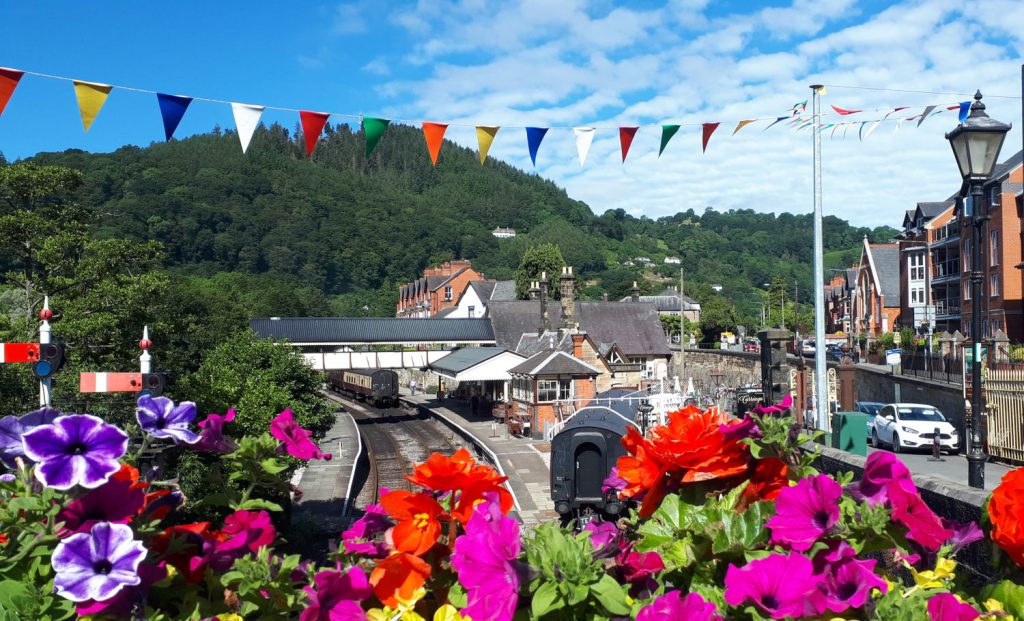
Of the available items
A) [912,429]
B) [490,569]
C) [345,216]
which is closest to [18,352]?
[490,569]

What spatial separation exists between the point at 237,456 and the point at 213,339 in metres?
47.2

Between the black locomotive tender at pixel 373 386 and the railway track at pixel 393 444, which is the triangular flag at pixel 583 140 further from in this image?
the black locomotive tender at pixel 373 386

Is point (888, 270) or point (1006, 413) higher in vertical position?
point (888, 270)

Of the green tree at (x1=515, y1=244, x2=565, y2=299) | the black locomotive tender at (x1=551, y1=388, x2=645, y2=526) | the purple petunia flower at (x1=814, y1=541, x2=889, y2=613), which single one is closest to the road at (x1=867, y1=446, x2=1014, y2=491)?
the black locomotive tender at (x1=551, y1=388, x2=645, y2=526)

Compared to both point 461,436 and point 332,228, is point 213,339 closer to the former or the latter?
point 461,436

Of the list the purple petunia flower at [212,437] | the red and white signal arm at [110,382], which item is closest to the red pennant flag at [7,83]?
the red and white signal arm at [110,382]

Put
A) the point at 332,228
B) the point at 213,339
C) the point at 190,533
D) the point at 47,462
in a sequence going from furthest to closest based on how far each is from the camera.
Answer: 1. the point at 332,228
2. the point at 213,339
3. the point at 190,533
4. the point at 47,462

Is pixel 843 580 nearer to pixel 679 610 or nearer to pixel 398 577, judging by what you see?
pixel 679 610

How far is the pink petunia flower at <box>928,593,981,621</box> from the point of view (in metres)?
1.60

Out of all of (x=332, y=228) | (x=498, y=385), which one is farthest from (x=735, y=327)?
(x=332, y=228)

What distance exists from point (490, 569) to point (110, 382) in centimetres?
545

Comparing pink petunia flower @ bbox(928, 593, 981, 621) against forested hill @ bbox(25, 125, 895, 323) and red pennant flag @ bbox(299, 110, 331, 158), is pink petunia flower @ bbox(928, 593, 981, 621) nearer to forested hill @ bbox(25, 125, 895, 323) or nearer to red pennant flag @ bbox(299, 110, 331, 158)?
red pennant flag @ bbox(299, 110, 331, 158)

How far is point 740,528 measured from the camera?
1.86 meters

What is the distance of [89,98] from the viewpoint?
9.54 metres
